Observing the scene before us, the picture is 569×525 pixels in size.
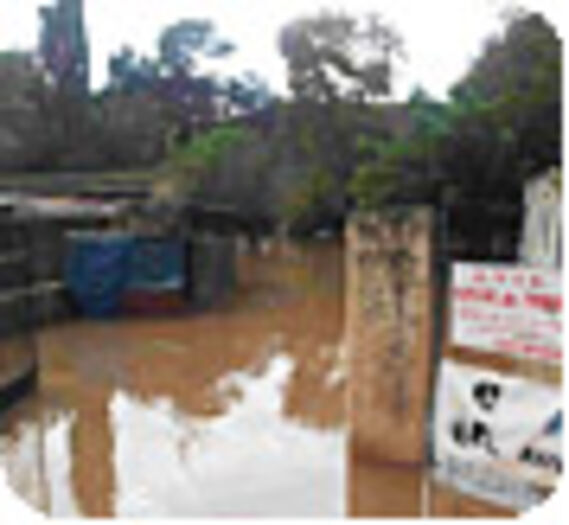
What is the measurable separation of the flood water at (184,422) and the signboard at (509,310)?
1680 mm

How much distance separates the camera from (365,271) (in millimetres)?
5418

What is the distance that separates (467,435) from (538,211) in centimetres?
836

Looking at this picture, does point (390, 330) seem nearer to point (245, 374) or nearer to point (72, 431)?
point (72, 431)

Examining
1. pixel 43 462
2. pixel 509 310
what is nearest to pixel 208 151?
pixel 43 462

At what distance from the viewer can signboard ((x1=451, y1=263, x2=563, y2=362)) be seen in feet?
13.2

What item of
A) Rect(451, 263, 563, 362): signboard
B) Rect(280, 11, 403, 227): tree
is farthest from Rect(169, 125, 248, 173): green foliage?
Rect(451, 263, 563, 362): signboard

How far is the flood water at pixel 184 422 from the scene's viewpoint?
5328 millimetres

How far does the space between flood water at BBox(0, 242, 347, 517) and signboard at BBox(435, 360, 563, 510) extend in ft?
4.19

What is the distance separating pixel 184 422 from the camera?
702 centimetres

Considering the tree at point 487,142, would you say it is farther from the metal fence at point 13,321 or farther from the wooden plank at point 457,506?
the wooden plank at point 457,506

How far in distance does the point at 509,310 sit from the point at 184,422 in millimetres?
3738

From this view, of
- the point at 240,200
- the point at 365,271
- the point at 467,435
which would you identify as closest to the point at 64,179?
the point at 240,200

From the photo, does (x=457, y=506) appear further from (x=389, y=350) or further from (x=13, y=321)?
(x=13, y=321)

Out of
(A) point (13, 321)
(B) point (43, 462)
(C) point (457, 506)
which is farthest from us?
(A) point (13, 321)
